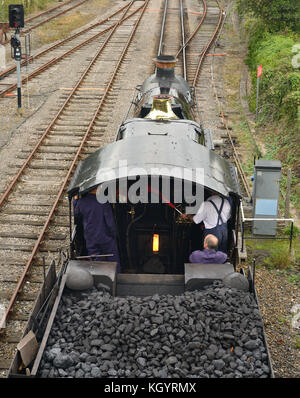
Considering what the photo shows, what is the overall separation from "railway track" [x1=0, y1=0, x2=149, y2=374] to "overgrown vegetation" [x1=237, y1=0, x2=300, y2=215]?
16.6ft

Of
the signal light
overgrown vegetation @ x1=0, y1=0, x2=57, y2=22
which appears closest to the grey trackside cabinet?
the signal light

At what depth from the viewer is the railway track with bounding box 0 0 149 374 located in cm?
882

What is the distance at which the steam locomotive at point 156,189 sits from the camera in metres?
7.11

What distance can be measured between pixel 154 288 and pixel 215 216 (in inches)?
Result: 51.9

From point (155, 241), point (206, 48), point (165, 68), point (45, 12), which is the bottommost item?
point (155, 241)

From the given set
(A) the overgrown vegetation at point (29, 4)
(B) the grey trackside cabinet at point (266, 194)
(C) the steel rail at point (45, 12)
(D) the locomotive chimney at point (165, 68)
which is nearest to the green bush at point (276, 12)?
(D) the locomotive chimney at point (165, 68)

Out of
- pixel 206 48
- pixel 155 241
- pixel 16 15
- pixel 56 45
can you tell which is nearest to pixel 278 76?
pixel 16 15

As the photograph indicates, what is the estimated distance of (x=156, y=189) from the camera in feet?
23.6

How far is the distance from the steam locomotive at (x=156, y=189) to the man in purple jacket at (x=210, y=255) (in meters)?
0.42

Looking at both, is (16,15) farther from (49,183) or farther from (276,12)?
(276,12)

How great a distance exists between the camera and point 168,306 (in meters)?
6.14

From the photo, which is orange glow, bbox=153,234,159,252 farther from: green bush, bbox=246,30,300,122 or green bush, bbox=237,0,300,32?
green bush, bbox=237,0,300,32

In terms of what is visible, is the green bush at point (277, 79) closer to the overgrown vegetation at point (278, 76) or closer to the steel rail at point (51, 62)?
the overgrown vegetation at point (278, 76)

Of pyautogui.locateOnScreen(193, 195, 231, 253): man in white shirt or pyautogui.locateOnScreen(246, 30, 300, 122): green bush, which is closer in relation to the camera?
pyautogui.locateOnScreen(193, 195, 231, 253): man in white shirt
